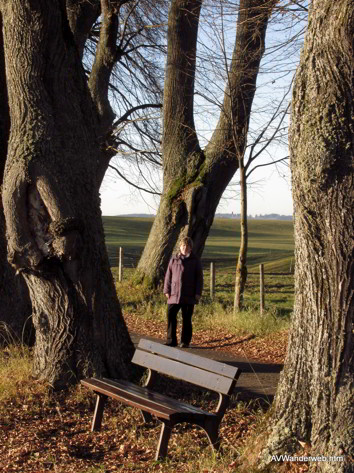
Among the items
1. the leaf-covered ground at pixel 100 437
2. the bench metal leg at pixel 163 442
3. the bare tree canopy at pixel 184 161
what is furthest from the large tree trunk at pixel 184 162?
the bench metal leg at pixel 163 442

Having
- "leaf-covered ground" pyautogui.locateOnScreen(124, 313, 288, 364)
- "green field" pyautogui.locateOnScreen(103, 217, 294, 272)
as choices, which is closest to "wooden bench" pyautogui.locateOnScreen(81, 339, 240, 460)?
"leaf-covered ground" pyautogui.locateOnScreen(124, 313, 288, 364)

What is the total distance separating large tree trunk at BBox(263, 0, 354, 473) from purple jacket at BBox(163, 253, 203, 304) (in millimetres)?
5572

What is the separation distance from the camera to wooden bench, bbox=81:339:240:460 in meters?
5.99

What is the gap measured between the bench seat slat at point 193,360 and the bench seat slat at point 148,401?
0.37 meters

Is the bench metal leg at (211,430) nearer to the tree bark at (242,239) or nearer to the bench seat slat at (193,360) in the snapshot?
the bench seat slat at (193,360)

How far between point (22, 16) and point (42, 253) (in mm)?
2709

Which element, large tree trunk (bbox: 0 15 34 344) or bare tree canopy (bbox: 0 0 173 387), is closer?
bare tree canopy (bbox: 0 0 173 387)

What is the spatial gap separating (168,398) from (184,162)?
9.34 meters

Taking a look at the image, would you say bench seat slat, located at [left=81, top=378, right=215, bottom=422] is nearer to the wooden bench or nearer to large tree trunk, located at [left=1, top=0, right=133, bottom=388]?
the wooden bench

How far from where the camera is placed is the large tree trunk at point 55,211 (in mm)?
7727

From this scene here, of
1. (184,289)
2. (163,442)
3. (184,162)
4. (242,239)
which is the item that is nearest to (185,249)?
(184,289)

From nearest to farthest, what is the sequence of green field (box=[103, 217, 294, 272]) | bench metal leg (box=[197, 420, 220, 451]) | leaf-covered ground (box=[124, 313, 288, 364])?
bench metal leg (box=[197, 420, 220, 451])
leaf-covered ground (box=[124, 313, 288, 364])
green field (box=[103, 217, 294, 272])

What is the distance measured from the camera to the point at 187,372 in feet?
21.6

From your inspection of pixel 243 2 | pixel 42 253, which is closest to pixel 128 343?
pixel 42 253
